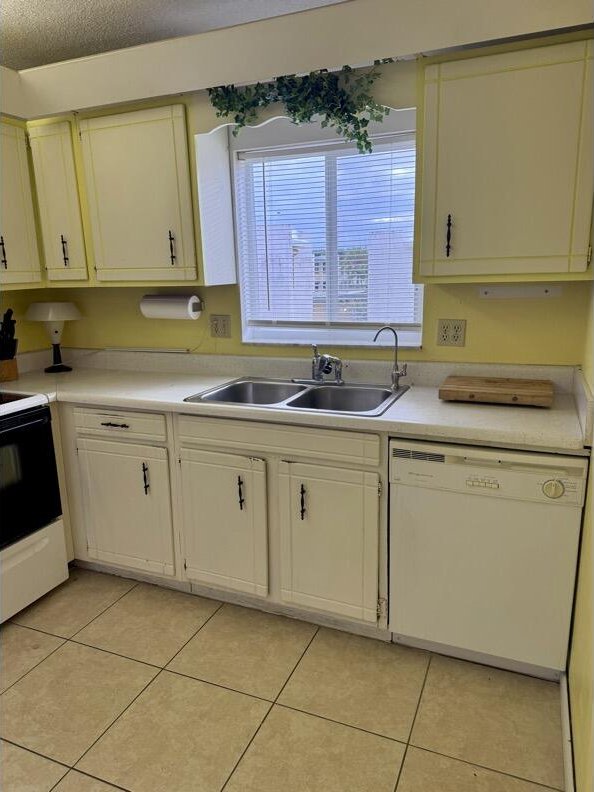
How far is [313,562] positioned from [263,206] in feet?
5.70

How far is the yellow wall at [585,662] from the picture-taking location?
130 cm

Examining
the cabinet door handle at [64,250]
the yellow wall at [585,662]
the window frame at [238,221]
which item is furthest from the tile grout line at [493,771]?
the cabinet door handle at [64,250]

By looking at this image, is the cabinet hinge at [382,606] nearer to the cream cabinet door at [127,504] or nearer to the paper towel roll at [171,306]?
the cream cabinet door at [127,504]

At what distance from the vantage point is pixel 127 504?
Result: 8.16 ft

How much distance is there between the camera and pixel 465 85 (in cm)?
187

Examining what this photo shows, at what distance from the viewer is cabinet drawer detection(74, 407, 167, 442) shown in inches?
92.0

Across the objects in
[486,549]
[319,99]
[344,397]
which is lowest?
[486,549]

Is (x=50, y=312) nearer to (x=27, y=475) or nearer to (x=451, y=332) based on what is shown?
(x=27, y=475)

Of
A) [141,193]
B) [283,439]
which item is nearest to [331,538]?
[283,439]

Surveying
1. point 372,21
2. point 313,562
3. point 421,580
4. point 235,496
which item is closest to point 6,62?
point 372,21

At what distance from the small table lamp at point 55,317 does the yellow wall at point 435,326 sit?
12cm

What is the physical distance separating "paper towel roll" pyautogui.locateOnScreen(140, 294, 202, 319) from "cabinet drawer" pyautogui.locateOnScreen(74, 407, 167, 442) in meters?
0.61

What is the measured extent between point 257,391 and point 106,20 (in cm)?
175

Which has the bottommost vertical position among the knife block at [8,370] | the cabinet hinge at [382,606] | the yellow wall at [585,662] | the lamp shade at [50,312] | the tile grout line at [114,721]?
the tile grout line at [114,721]
